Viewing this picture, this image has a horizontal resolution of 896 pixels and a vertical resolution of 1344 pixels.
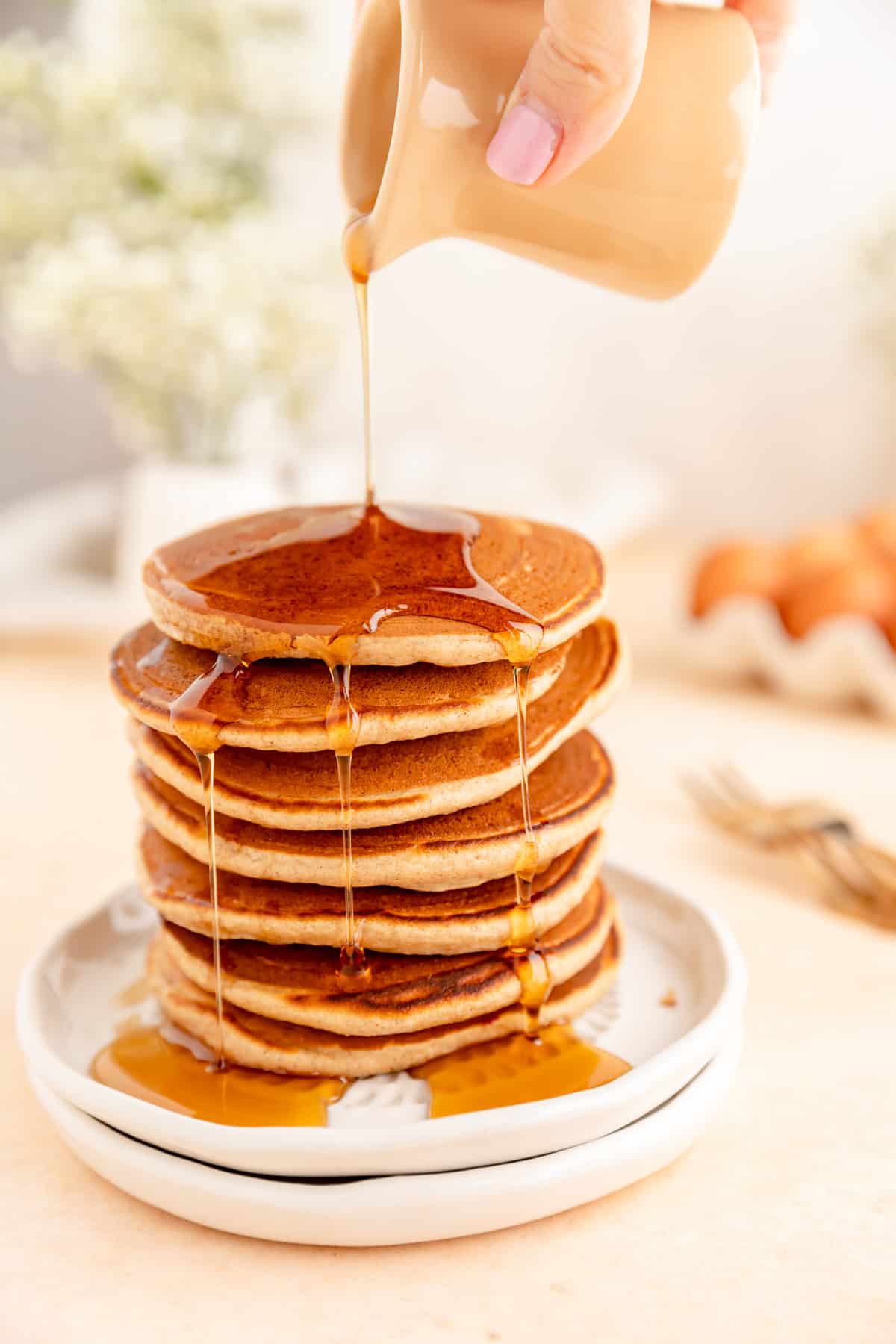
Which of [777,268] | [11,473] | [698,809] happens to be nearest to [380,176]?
[698,809]

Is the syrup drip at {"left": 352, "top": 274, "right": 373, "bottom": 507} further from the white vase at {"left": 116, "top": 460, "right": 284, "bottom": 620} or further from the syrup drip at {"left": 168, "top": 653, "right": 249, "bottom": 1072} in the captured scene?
the white vase at {"left": 116, "top": 460, "right": 284, "bottom": 620}

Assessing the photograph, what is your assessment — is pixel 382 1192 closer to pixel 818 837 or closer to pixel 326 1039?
pixel 326 1039

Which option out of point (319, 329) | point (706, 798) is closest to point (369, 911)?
point (706, 798)

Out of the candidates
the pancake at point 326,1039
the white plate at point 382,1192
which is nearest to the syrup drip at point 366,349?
the pancake at point 326,1039

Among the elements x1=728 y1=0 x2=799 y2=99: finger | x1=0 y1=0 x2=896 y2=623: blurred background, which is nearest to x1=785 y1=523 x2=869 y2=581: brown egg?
x1=0 y1=0 x2=896 y2=623: blurred background

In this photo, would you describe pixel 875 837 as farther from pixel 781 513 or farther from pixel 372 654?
pixel 781 513

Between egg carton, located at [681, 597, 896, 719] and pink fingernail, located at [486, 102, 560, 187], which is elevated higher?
pink fingernail, located at [486, 102, 560, 187]
